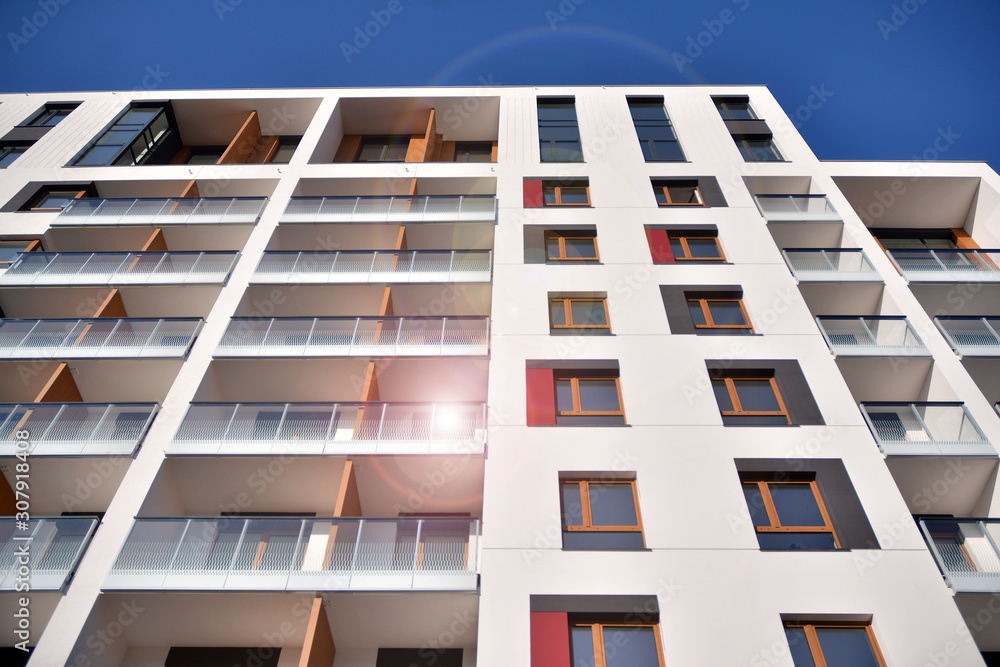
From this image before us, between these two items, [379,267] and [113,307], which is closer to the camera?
[113,307]

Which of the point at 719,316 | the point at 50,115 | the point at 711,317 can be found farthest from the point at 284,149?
the point at 719,316

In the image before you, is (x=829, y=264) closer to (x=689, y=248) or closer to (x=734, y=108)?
(x=689, y=248)

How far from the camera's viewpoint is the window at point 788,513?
10.8m

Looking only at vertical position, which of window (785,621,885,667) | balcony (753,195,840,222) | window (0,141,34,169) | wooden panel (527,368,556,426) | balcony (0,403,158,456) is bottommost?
window (785,621,885,667)

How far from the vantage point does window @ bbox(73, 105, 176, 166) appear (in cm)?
2242

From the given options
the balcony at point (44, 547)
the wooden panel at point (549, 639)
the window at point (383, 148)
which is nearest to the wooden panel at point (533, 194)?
the window at point (383, 148)

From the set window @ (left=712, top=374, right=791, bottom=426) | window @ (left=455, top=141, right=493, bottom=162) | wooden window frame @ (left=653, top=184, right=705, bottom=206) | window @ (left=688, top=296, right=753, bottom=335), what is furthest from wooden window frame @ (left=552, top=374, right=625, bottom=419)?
window @ (left=455, top=141, right=493, bottom=162)

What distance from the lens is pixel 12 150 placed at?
23141mm

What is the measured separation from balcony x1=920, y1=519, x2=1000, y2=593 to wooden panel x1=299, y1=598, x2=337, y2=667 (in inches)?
388

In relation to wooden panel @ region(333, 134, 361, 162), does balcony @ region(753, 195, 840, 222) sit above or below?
below

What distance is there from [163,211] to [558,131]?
12868 millimetres

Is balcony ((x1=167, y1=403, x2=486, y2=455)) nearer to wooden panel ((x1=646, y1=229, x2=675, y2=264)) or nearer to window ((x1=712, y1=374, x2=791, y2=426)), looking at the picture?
window ((x1=712, y1=374, x2=791, y2=426))

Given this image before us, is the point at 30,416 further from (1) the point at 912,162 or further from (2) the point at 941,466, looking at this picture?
(1) the point at 912,162

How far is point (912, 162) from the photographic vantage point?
20.7 metres
